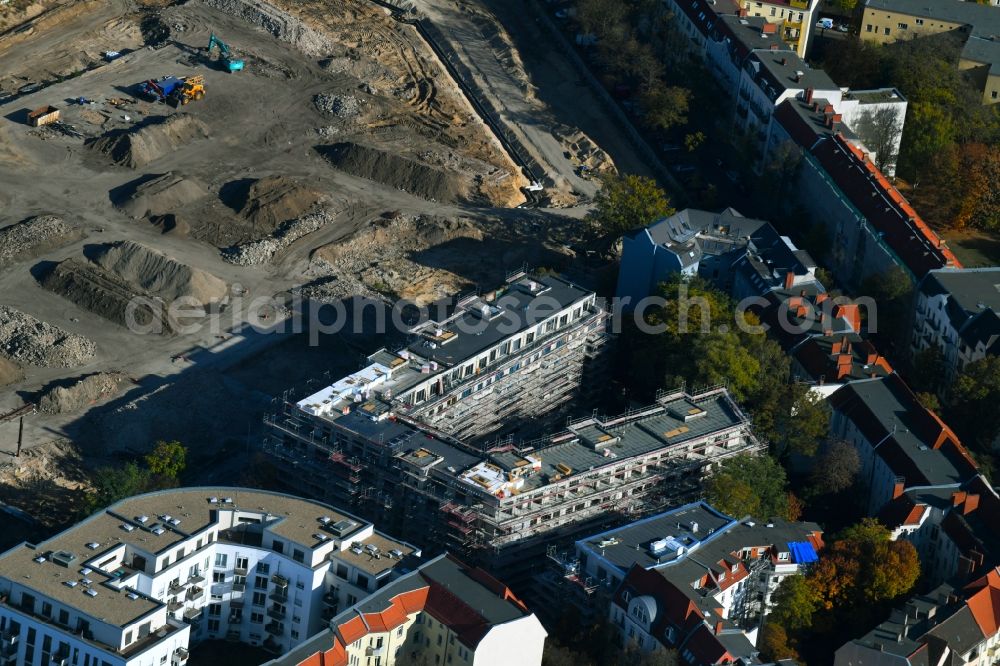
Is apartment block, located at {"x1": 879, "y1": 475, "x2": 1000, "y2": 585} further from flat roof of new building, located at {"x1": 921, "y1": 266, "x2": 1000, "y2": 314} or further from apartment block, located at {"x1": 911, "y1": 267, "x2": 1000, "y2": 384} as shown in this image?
flat roof of new building, located at {"x1": 921, "y1": 266, "x2": 1000, "y2": 314}

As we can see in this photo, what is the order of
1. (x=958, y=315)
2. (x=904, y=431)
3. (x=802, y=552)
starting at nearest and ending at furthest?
(x=802, y=552) < (x=904, y=431) < (x=958, y=315)

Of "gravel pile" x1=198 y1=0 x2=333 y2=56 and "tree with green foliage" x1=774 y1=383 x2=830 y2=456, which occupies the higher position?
"gravel pile" x1=198 y1=0 x2=333 y2=56

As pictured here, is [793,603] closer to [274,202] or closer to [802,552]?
[802,552]

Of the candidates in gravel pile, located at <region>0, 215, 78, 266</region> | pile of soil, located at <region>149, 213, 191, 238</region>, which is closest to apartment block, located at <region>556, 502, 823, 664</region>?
pile of soil, located at <region>149, 213, 191, 238</region>

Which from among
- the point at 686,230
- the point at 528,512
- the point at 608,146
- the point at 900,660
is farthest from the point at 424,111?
the point at 900,660

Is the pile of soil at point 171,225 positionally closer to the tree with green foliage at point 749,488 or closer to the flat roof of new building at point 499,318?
the flat roof of new building at point 499,318

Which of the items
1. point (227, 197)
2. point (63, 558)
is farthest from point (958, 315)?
point (63, 558)

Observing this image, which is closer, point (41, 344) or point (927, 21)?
point (41, 344)

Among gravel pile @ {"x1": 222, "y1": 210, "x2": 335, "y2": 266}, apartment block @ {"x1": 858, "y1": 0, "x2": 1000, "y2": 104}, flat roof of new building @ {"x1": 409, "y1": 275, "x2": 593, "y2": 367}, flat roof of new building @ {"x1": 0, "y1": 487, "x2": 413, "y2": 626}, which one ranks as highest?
apartment block @ {"x1": 858, "y1": 0, "x2": 1000, "y2": 104}
